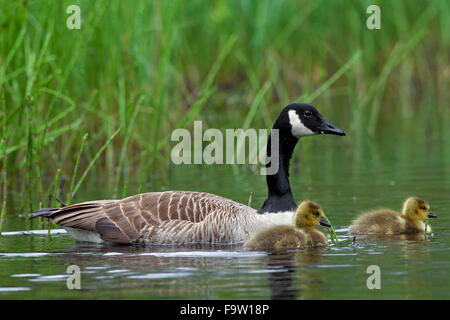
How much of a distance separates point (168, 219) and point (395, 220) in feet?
8.84

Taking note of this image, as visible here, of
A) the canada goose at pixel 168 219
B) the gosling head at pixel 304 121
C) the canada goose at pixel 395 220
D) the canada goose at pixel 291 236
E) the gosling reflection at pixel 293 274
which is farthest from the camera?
the gosling head at pixel 304 121

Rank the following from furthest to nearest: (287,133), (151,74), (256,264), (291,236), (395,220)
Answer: (151,74)
(287,133)
(395,220)
(291,236)
(256,264)

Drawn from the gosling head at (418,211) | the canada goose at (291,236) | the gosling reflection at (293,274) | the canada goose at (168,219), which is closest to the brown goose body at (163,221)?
the canada goose at (168,219)

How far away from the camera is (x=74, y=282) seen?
800 centimetres

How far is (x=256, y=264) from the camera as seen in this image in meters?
8.81

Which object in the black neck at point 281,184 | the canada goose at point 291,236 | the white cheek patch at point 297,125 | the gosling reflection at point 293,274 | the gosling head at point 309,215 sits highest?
the white cheek patch at point 297,125

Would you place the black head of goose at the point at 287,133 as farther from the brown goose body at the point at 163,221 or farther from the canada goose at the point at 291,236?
the canada goose at the point at 291,236

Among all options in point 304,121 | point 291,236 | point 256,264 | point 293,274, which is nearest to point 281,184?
point 304,121

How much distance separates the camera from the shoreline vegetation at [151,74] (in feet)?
42.7

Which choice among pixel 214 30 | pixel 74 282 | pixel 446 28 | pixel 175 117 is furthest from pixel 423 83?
pixel 74 282

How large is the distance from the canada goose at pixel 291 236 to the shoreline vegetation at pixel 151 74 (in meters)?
1.99

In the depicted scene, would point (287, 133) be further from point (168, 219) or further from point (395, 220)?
point (168, 219)
